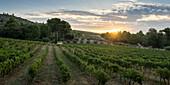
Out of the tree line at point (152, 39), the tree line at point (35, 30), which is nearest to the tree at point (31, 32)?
the tree line at point (35, 30)

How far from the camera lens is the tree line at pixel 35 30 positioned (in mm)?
57312

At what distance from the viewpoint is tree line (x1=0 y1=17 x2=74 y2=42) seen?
57312 mm

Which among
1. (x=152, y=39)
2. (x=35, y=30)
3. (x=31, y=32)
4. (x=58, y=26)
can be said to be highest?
(x=58, y=26)

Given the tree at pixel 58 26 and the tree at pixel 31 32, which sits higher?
the tree at pixel 58 26

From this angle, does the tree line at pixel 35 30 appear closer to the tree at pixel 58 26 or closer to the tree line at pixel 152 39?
the tree at pixel 58 26

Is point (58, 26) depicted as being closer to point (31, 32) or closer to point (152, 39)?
point (31, 32)

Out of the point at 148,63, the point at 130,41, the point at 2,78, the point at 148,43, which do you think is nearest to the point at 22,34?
the point at 2,78

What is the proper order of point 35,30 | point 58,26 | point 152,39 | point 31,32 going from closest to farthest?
point 31,32, point 35,30, point 152,39, point 58,26

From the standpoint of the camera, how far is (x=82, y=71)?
46.5ft

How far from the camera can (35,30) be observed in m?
61.3

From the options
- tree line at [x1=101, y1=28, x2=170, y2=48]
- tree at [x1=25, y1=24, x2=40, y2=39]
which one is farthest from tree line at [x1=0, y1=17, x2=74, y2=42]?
tree line at [x1=101, y1=28, x2=170, y2=48]

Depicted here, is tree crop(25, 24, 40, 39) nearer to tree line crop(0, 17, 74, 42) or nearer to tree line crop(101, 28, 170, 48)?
tree line crop(0, 17, 74, 42)

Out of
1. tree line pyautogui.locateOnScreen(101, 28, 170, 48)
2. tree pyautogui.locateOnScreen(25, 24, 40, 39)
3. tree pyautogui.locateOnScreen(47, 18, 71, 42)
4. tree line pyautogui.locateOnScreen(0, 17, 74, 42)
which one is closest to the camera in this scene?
tree line pyautogui.locateOnScreen(0, 17, 74, 42)

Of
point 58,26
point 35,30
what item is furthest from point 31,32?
point 58,26
